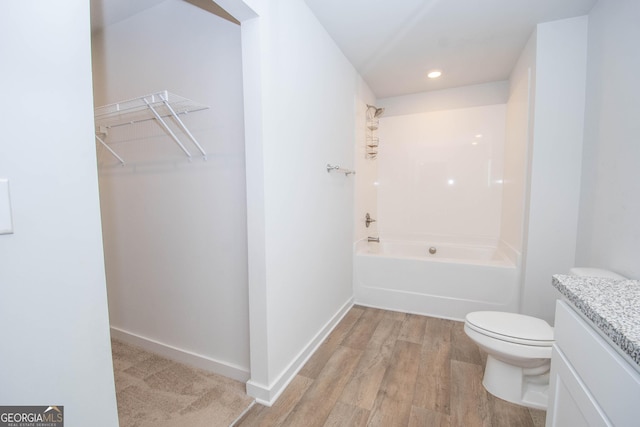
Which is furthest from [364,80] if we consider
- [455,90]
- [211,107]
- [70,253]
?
[70,253]

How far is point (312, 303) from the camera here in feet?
6.59

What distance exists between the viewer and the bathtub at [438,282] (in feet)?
7.79

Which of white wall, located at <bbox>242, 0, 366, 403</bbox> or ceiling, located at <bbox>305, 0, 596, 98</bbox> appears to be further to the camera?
ceiling, located at <bbox>305, 0, 596, 98</bbox>

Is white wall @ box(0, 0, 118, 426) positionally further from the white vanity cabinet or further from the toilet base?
the toilet base

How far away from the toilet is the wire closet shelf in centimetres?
197

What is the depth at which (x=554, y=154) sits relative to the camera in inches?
78.2

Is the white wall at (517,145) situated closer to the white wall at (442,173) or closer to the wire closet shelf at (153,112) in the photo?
the white wall at (442,173)

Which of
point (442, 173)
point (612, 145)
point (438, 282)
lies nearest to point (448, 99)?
point (442, 173)

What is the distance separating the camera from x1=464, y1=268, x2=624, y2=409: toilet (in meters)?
1.44

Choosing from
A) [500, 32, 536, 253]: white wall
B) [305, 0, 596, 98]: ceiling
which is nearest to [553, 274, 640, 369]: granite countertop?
[500, 32, 536, 253]: white wall

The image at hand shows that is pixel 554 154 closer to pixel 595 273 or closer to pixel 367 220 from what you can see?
pixel 595 273

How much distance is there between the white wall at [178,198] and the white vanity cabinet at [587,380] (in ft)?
4.75

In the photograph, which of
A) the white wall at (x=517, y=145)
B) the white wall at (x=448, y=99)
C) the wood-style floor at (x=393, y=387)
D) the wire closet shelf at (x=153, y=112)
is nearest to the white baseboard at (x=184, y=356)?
the wood-style floor at (x=393, y=387)

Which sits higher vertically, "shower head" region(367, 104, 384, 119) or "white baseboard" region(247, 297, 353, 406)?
"shower head" region(367, 104, 384, 119)
